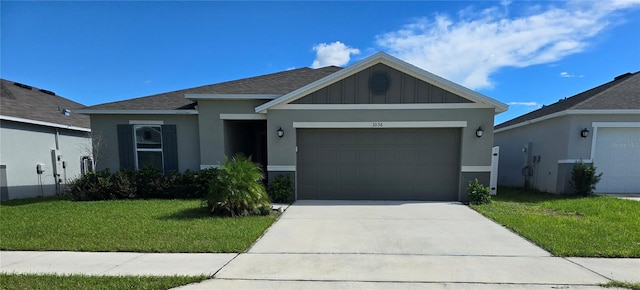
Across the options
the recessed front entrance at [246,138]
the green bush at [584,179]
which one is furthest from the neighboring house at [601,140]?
the recessed front entrance at [246,138]

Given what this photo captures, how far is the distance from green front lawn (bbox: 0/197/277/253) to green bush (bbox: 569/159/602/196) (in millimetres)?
9169

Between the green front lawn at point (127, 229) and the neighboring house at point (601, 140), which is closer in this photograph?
the green front lawn at point (127, 229)

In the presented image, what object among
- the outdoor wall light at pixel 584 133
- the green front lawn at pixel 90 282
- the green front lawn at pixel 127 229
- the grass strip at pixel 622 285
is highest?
the outdoor wall light at pixel 584 133

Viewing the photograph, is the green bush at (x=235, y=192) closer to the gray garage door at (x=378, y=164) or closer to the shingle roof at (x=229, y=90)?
the gray garage door at (x=378, y=164)

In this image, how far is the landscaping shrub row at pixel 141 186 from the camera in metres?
8.45

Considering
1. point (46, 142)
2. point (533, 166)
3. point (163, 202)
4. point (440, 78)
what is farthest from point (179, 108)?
point (533, 166)

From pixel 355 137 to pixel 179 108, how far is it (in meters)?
6.00

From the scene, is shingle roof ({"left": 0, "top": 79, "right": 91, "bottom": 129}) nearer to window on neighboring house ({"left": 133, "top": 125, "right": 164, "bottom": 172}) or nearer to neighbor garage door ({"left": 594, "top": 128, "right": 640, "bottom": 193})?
window on neighboring house ({"left": 133, "top": 125, "right": 164, "bottom": 172})

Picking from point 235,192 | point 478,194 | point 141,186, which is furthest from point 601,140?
point 141,186

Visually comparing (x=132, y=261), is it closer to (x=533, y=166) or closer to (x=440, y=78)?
(x=440, y=78)

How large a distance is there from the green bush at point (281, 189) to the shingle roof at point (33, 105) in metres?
8.34

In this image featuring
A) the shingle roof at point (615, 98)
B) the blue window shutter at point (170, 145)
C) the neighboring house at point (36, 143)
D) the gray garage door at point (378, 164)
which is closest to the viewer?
the gray garage door at point (378, 164)

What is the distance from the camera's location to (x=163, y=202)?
7.86m

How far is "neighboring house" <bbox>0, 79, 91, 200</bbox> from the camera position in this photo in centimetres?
966
